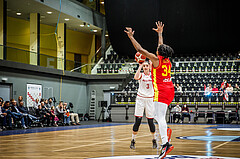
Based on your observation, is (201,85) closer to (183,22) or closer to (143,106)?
(183,22)

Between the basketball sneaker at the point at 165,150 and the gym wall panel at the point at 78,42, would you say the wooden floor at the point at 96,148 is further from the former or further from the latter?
the gym wall panel at the point at 78,42

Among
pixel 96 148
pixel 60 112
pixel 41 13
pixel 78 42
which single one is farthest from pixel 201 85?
pixel 96 148

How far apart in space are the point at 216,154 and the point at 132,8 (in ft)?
85.7

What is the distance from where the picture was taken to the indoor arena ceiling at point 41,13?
24436 millimetres

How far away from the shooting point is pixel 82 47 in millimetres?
35531

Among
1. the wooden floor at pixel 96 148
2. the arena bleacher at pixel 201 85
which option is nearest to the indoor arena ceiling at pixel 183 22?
the arena bleacher at pixel 201 85

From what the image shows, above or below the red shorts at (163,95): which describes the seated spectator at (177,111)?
below

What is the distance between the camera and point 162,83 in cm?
595

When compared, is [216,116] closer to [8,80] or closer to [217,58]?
[217,58]

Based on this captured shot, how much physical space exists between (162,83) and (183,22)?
26.2 metres

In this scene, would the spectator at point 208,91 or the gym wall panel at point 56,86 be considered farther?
the spectator at point 208,91

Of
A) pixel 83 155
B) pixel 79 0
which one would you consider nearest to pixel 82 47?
pixel 79 0

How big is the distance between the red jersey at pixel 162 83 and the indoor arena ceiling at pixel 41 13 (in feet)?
63.4

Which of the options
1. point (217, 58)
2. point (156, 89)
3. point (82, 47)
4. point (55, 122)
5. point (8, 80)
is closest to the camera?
A: point (156, 89)
